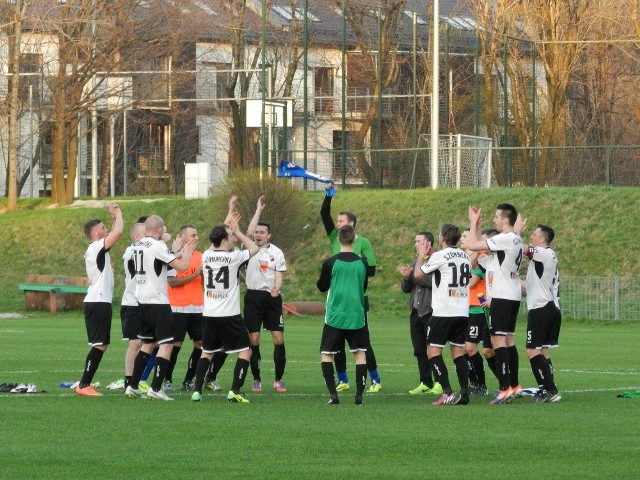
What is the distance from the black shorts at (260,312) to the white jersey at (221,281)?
188 cm

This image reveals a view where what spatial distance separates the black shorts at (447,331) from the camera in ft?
48.3

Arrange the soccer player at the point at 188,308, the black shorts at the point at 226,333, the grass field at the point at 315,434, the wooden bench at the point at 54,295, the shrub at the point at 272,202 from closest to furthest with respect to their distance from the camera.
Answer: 1. the grass field at the point at 315,434
2. the black shorts at the point at 226,333
3. the soccer player at the point at 188,308
4. the wooden bench at the point at 54,295
5. the shrub at the point at 272,202

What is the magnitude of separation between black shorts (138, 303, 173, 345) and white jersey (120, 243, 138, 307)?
1.53 feet

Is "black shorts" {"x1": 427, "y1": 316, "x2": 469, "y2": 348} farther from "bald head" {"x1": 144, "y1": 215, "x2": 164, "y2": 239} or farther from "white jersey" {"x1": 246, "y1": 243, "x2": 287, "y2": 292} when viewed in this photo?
"bald head" {"x1": 144, "y1": 215, "x2": 164, "y2": 239}

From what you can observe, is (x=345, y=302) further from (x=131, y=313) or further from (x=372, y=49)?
(x=372, y=49)

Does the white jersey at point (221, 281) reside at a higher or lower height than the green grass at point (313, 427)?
higher

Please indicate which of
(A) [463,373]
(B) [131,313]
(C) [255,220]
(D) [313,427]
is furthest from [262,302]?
(D) [313,427]

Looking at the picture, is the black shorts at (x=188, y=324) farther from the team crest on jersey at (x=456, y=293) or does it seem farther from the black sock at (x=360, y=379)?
the team crest on jersey at (x=456, y=293)

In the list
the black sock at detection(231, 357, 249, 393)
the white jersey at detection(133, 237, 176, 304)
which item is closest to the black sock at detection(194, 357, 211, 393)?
the black sock at detection(231, 357, 249, 393)

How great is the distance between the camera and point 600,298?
3234 cm

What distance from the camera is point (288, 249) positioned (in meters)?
40.5

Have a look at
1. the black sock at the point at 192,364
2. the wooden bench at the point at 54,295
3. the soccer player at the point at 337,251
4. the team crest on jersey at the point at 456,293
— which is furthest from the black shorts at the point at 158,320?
the wooden bench at the point at 54,295

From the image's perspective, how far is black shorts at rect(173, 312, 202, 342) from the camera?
54.2 ft

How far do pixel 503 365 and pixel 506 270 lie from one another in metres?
1.05
